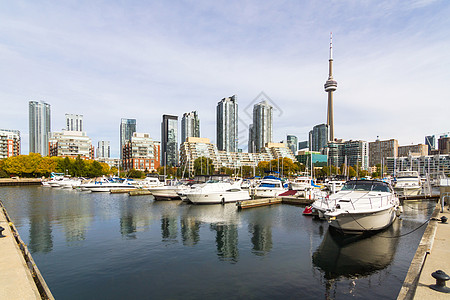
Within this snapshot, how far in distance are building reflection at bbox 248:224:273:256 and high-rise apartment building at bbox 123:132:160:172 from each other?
526 feet

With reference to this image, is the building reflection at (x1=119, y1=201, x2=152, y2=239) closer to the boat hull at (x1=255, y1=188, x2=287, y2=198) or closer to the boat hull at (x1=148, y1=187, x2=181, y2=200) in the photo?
the boat hull at (x1=148, y1=187, x2=181, y2=200)

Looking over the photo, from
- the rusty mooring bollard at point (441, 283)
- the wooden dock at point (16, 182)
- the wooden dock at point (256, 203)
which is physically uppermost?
the rusty mooring bollard at point (441, 283)

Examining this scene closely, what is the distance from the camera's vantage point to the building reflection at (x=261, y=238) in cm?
1595

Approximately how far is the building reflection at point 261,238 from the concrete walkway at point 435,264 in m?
7.93

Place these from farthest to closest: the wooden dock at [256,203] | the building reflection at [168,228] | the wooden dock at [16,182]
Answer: the wooden dock at [16,182] → the wooden dock at [256,203] → the building reflection at [168,228]

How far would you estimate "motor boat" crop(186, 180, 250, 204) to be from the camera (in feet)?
119

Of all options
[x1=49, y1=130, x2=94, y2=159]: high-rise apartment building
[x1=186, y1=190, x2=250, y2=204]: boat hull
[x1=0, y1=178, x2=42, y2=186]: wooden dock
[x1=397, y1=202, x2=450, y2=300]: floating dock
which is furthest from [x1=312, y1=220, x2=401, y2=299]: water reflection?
[x1=49, y1=130, x2=94, y2=159]: high-rise apartment building

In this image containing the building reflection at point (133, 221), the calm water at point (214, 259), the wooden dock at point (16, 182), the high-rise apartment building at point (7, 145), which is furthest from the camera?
the high-rise apartment building at point (7, 145)

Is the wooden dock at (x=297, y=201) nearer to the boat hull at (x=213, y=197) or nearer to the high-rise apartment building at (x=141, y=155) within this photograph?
the boat hull at (x=213, y=197)

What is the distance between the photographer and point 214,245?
1714 cm

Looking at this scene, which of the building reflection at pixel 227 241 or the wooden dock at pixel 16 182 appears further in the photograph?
the wooden dock at pixel 16 182

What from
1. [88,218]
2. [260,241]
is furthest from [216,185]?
[260,241]

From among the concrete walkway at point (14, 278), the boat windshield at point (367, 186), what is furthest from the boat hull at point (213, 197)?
the concrete walkway at point (14, 278)

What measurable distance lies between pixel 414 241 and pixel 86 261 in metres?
19.9
